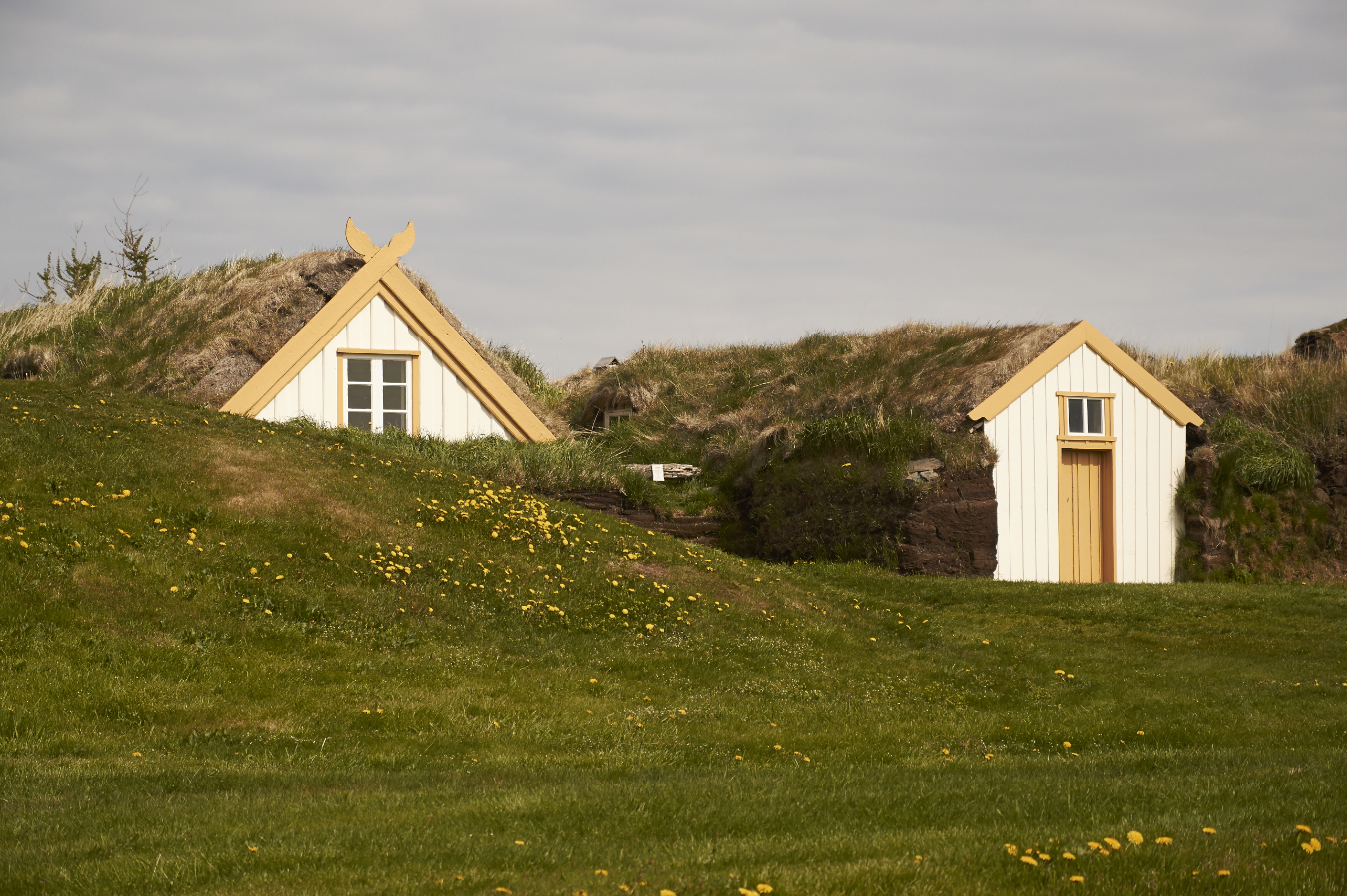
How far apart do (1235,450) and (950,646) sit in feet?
37.3

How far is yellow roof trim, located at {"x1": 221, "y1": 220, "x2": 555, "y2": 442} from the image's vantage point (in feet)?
71.9

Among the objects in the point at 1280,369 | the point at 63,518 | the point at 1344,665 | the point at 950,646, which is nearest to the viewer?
the point at 63,518

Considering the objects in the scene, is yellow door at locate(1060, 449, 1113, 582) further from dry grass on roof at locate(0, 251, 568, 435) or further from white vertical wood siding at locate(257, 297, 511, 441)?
white vertical wood siding at locate(257, 297, 511, 441)

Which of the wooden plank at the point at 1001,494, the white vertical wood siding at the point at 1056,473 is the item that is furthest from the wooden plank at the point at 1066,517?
the wooden plank at the point at 1001,494

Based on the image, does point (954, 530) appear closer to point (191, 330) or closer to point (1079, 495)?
point (1079, 495)

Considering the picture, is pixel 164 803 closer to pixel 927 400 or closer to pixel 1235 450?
pixel 927 400

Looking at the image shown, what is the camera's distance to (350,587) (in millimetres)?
13734

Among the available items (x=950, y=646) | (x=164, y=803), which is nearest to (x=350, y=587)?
(x=164, y=803)

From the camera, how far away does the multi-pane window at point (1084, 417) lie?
23188mm

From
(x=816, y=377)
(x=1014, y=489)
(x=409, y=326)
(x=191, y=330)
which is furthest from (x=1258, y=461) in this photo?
(x=191, y=330)

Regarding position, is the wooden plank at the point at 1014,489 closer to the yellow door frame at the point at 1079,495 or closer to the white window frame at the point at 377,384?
the yellow door frame at the point at 1079,495

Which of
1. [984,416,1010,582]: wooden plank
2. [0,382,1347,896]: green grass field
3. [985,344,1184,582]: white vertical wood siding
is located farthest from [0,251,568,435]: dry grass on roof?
[985,344,1184,582]: white vertical wood siding

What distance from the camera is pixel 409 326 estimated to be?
23.0 m

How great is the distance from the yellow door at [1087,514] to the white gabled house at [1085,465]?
0.02 meters
